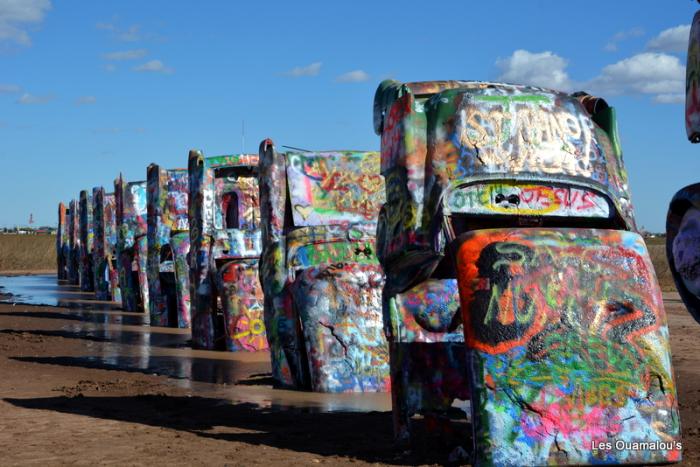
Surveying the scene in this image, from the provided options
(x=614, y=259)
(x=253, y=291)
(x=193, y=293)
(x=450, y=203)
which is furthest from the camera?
(x=193, y=293)


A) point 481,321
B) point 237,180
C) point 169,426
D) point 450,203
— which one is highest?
point 237,180

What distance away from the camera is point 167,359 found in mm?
15102

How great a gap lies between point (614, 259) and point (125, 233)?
2210 centimetres

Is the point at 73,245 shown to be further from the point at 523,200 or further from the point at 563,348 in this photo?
the point at 563,348

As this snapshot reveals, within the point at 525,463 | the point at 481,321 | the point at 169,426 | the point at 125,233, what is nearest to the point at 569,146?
the point at 481,321

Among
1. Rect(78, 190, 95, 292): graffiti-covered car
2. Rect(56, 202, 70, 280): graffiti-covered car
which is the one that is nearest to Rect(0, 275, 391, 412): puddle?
Rect(78, 190, 95, 292): graffiti-covered car

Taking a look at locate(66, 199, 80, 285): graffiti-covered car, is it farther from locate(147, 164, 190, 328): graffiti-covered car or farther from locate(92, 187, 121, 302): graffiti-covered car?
locate(147, 164, 190, 328): graffiti-covered car

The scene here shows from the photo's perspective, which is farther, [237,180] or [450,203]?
[237,180]

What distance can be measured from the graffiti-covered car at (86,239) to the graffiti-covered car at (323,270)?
84.7 ft

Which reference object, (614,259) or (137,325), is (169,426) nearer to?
→ (614,259)

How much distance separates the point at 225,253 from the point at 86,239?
22342 millimetres

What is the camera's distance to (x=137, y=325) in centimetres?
2189

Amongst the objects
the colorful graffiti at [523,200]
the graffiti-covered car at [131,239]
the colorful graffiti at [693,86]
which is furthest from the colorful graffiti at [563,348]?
the graffiti-covered car at [131,239]

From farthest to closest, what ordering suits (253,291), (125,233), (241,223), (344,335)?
(125,233), (241,223), (253,291), (344,335)
